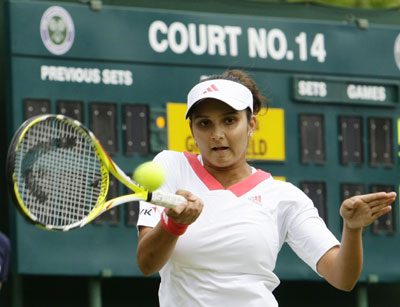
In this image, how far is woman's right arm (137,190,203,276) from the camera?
411cm

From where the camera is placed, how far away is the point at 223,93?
4469 millimetres

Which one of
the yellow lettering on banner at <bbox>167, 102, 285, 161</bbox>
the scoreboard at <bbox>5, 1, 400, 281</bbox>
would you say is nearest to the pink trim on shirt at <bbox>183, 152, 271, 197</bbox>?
the scoreboard at <bbox>5, 1, 400, 281</bbox>

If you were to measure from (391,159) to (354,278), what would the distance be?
5.86m

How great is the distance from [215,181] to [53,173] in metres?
0.58

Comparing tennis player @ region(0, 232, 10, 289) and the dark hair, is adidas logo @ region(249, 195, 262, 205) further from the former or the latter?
tennis player @ region(0, 232, 10, 289)

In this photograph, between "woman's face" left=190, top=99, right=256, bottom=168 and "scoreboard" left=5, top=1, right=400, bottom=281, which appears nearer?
"woman's face" left=190, top=99, right=256, bottom=168

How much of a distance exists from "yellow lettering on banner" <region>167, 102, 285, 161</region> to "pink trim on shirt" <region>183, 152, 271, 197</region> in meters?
4.74

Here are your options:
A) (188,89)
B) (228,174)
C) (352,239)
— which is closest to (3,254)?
(188,89)

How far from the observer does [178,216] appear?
13.5 feet

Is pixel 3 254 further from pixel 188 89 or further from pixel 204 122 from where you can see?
pixel 204 122

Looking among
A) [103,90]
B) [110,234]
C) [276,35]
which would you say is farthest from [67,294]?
[276,35]

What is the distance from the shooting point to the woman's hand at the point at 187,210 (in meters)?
4.10

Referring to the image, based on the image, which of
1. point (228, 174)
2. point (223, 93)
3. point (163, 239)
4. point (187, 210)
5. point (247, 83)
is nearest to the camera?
point (187, 210)

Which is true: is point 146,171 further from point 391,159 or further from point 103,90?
point 391,159
